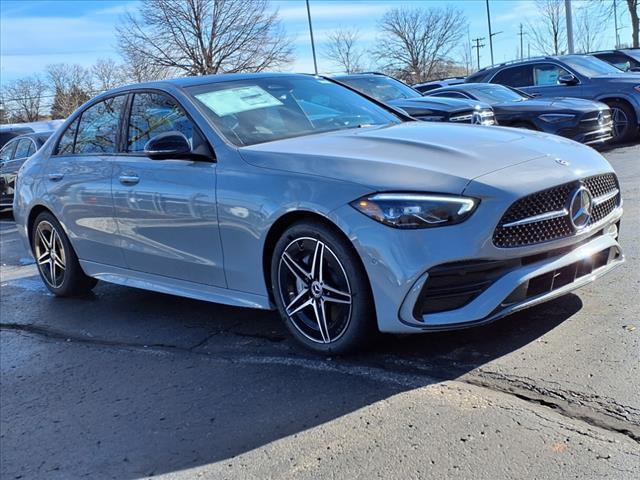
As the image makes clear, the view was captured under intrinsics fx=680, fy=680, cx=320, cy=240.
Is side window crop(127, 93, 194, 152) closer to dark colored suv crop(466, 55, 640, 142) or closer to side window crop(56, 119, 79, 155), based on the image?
side window crop(56, 119, 79, 155)

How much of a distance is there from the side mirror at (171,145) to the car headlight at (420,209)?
1450 mm

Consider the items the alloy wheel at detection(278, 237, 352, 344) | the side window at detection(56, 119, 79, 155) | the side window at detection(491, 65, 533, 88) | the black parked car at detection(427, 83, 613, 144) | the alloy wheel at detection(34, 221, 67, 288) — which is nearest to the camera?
the alloy wheel at detection(278, 237, 352, 344)

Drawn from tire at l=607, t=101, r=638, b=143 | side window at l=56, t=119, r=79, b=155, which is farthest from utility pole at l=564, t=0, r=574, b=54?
side window at l=56, t=119, r=79, b=155

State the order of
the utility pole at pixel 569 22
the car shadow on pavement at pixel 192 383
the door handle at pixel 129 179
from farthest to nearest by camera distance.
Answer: the utility pole at pixel 569 22, the door handle at pixel 129 179, the car shadow on pavement at pixel 192 383

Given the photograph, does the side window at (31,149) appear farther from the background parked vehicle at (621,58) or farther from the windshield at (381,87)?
the background parked vehicle at (621,58)

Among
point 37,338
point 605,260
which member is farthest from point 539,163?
point 37,338

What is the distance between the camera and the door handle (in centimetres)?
469

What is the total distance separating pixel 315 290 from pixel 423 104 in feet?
24.4

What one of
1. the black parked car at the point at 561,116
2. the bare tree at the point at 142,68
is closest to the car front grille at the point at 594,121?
the black parked car at the point at 561,116

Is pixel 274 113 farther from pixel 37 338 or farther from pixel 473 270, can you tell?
pixel 37 338

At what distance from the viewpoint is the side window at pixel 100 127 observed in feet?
17.2

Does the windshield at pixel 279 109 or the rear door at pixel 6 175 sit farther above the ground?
the windshield at pixel 279 109

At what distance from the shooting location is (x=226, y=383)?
12.3 feet

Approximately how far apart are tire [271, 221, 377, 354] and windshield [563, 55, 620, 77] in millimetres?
10724
